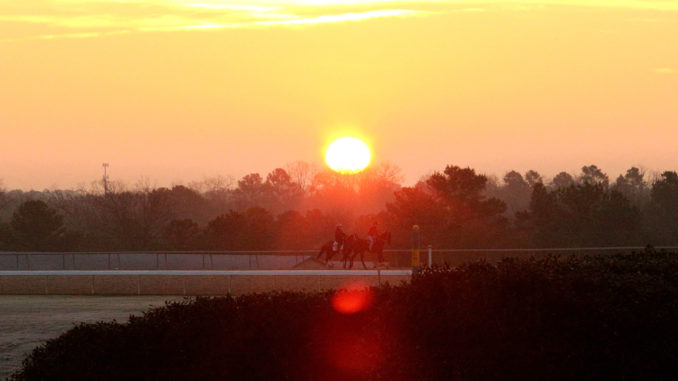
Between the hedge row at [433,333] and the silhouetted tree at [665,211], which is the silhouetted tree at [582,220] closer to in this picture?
the silhouetted tree at [665,211]

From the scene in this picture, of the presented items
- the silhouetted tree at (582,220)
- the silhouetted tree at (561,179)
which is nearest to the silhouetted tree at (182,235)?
the silhouetted tree at (582,220)

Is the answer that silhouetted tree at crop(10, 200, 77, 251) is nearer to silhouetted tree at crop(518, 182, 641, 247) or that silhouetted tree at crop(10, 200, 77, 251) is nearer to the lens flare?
silhouetted tree at crop(518, 182, 641, 247)

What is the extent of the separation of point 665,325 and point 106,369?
178 inches

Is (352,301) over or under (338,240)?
under

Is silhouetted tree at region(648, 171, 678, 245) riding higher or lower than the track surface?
higher

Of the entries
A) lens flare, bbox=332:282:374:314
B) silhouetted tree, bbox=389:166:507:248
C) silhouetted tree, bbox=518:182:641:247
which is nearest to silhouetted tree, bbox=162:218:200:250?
silhouetted tree, bbox=389:166:507:248

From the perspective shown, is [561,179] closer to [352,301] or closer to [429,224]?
[429,224]

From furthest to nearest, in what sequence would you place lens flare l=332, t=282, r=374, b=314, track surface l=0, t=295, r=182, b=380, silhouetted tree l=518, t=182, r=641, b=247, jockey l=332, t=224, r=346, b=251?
silhouetted tree l=518, t=182, r=641, b=247
jockey l=332, t=224, r=346, b=251
track surface l=0, t=295, r=182, b=380
lens flare l=332, t=282, r=374, b=314

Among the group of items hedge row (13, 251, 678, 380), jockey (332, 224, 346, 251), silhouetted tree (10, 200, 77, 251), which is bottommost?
hedge row (13, 251, 678, 380)

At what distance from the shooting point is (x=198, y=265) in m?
36.7

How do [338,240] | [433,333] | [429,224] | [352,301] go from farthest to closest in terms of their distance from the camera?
[429,224] < [338,240] < [352,301] < [433,333]

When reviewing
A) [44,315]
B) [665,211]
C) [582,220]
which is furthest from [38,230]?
[44,315]

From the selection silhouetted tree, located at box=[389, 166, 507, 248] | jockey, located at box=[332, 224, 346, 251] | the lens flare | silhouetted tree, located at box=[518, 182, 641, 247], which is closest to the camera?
the lens flare

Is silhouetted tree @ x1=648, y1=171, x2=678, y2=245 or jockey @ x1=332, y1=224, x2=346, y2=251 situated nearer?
jockey @ x1=332, y1=224, x2=346, y2=251
